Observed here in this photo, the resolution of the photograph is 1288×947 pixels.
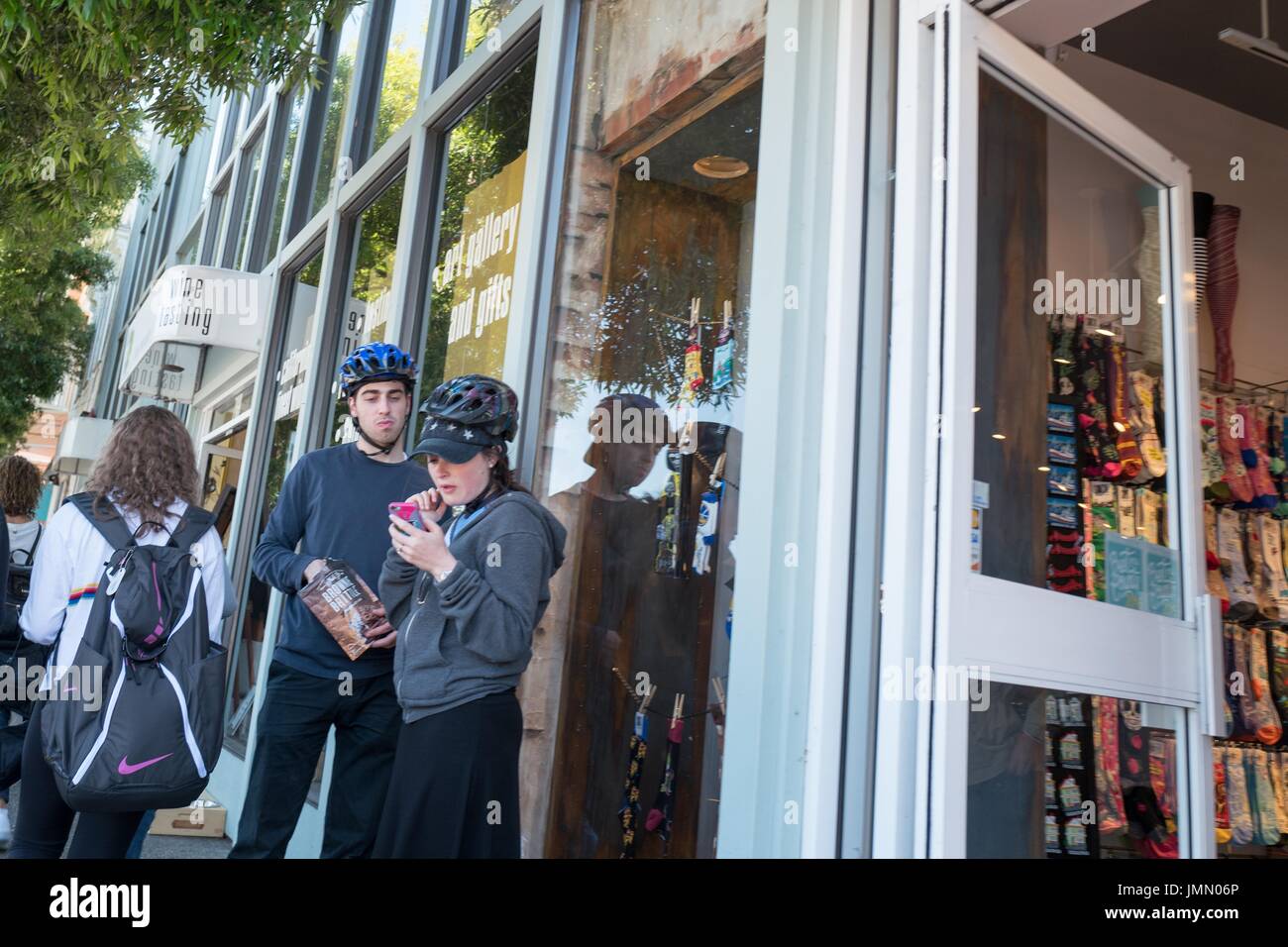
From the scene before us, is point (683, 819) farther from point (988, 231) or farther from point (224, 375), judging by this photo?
point (224, 375)

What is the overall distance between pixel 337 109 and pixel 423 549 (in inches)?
Result: 257

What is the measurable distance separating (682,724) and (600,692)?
44 centimetres

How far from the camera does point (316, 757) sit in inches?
140

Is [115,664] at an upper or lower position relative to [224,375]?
lower

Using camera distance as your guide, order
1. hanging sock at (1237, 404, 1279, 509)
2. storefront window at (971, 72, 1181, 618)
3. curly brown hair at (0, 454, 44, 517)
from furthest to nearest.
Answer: curly brown hair at (0, 454, 44, 517) < hanging sock at (1237, 404, 1279, 509) < storefront window at (971, 72, 1181, 618)

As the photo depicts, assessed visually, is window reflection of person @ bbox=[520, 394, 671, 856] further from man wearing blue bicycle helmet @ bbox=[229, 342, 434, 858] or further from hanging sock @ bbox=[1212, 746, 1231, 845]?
hanging sock @ bbox=[1212, 746, 1231, 845]

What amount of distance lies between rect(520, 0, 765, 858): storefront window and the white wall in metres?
2.77

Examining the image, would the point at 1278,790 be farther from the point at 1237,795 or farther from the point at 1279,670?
the point at 1279,670

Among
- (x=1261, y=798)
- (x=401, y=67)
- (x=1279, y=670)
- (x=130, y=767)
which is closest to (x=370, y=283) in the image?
(x=401, y=67)

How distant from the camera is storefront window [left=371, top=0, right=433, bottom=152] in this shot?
253 inches

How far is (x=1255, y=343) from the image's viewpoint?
5828 mm

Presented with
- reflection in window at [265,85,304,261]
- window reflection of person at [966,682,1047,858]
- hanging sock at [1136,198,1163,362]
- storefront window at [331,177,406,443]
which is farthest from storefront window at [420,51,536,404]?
reflection in window at [265,85,304,261]

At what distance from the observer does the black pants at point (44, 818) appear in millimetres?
3010
